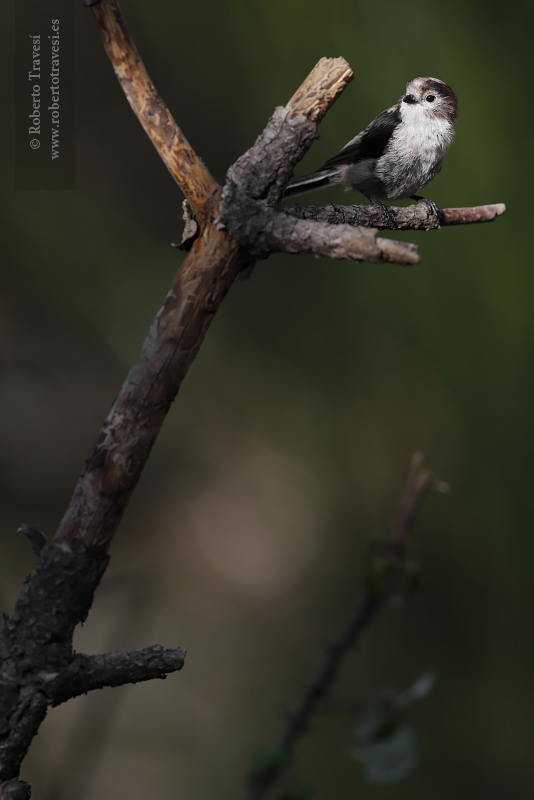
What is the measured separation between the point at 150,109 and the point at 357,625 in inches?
20.8

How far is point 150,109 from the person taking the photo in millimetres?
298

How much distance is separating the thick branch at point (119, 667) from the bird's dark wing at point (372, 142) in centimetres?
36

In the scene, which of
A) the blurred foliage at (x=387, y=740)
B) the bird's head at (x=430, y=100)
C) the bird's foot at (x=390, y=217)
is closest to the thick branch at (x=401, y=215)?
the bird's foot at (x=390, y=217)

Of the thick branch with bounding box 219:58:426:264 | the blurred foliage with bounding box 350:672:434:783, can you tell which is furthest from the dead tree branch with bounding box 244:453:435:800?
the thick branch with bounding box 219:58:426:264

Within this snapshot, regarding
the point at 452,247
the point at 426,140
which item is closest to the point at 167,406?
the point at 426,140

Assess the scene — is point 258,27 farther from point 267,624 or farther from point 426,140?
point 267,624

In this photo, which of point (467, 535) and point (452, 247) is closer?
point (452, 247)

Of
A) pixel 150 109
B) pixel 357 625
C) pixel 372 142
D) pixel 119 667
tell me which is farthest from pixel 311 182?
pixel 357 625

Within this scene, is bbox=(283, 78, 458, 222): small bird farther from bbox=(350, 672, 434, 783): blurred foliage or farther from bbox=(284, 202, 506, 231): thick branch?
bbox=(350, 672, 434, 783): blurred foliage

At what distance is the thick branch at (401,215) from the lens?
14.2 inches

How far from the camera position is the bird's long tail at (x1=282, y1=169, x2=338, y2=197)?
0.43 meters

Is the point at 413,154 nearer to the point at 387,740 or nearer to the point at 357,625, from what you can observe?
the point at 357,625

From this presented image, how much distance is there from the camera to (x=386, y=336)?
104cm

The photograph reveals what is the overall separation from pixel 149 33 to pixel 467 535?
945 mm
